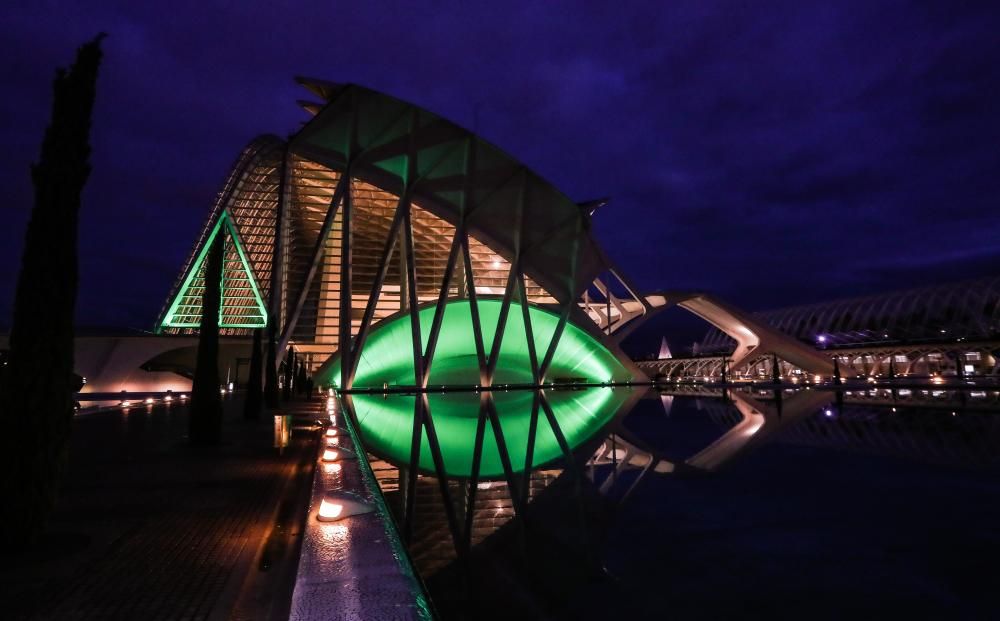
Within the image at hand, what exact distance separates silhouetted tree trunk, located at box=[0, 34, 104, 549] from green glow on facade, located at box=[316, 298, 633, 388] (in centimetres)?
2442

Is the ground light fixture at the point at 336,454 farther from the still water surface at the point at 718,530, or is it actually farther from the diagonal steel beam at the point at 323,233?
the diagonal steel beam at the point at 323,233

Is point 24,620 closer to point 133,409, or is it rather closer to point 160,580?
point 160,580

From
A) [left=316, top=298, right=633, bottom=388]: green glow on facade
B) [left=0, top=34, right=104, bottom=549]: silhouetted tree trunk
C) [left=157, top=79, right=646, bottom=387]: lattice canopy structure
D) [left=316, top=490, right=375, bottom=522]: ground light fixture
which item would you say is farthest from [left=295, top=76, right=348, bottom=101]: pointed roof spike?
Result: [left=316, top=490, right=375, bottom=522]: ground light fixture

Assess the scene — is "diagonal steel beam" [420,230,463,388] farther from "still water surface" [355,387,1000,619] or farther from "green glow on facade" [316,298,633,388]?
"still water surface" [355,387,1000,619]

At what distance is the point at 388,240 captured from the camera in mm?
26797

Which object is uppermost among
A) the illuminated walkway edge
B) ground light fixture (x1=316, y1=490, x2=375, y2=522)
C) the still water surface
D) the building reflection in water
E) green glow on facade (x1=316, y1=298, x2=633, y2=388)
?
green glow on facade (x1=316, y1=298, x2=633, y2=388)

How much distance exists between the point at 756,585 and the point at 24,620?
3.86m

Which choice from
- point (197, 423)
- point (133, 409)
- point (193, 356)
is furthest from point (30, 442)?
point (193, 356)

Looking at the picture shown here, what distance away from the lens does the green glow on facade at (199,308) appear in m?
36.9

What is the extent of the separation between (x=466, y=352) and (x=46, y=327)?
29265mm

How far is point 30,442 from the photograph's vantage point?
13.8 ft

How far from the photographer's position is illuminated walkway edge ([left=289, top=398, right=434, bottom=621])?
228 cm

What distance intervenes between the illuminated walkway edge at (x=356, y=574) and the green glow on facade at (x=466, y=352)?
26.0m

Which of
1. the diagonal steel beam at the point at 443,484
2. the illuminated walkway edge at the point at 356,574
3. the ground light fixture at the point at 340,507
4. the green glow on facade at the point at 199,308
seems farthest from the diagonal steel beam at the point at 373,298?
the illuminated walkway edge at the point at 356,574
